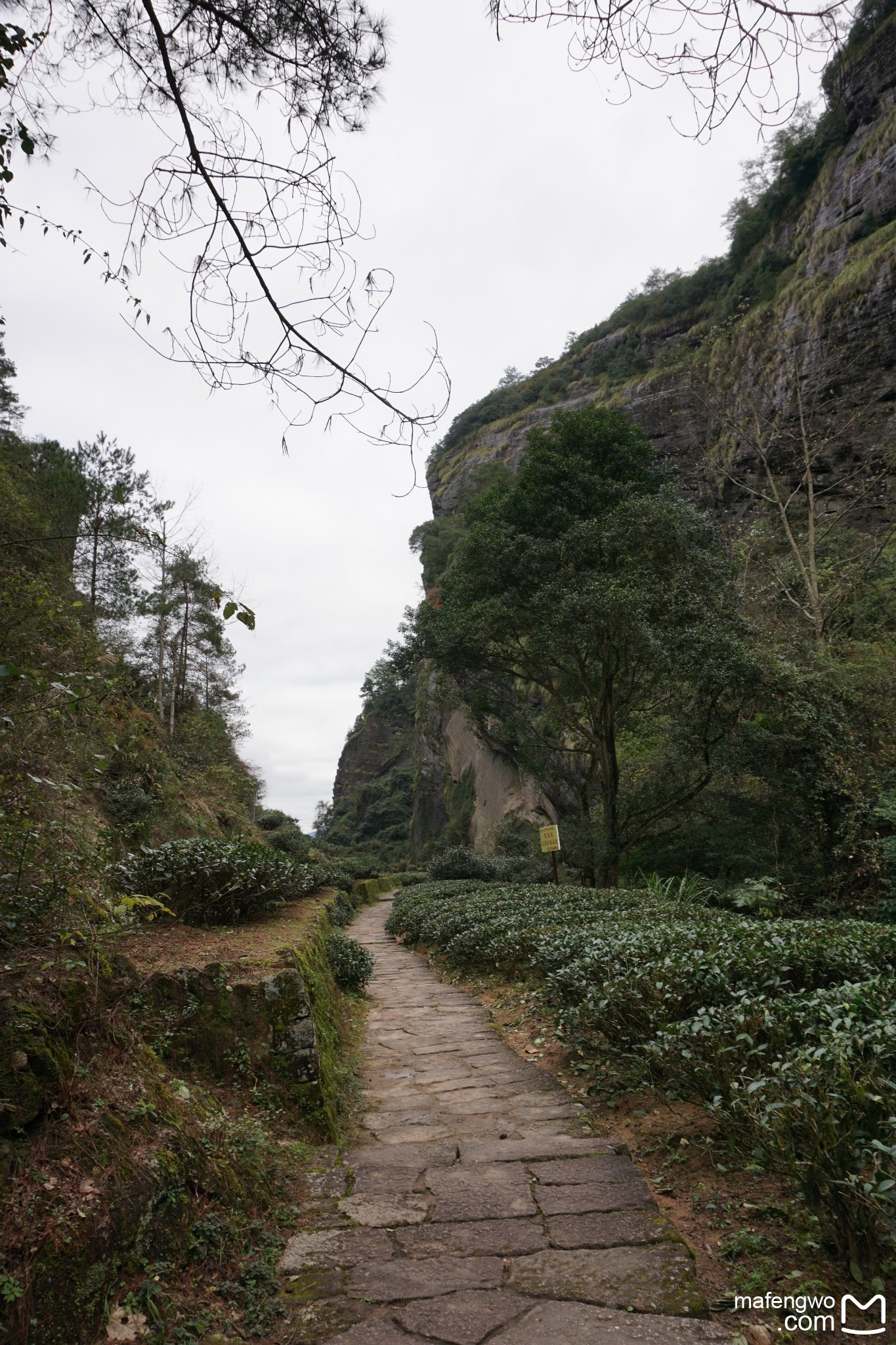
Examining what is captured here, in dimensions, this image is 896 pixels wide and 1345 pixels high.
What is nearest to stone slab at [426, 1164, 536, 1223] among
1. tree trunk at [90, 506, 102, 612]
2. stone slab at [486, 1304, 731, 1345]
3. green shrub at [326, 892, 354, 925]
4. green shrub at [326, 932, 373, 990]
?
stone slab at [486, 1304, 731, 1345]

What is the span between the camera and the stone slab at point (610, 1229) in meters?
2.13

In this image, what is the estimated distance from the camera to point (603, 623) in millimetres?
11516

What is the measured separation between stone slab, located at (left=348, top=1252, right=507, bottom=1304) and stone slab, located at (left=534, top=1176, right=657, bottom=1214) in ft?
0.99

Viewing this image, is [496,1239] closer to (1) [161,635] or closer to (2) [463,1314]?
(2) [463,1314]

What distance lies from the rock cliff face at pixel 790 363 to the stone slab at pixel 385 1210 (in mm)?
15502

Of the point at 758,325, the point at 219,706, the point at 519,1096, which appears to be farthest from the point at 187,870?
the point at 758,325

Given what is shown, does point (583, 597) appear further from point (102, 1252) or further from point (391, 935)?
point (102, 1252)

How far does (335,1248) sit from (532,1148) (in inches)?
43.1

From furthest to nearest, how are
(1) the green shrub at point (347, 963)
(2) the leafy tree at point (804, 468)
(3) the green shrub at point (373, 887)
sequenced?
(3) the green shrub at point (373, 887)
(2) the leafy tree at point (804, 468)
(1) the green shrub at point (347, 963)

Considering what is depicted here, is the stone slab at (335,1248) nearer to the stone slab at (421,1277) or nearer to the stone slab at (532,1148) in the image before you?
the stone slab at (421,1277)

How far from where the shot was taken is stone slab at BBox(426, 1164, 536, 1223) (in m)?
2.36

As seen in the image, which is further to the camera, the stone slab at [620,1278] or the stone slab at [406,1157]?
the stone slab at [406,1157]

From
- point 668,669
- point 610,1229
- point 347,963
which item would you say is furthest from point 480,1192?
point 668,669

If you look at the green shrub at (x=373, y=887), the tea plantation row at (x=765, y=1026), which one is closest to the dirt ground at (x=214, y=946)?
the tea plantation row at (x=765, y=1026)
